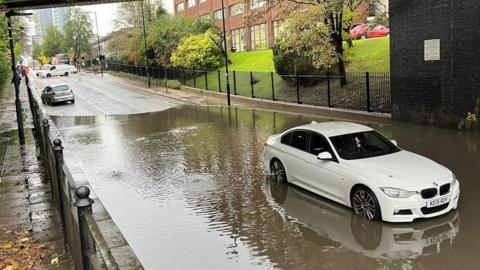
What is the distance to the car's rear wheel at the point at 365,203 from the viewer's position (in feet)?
27.9

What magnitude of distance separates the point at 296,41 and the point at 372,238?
60.9ft

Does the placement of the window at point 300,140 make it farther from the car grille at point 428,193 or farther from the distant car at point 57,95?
the distant car at point 57,95

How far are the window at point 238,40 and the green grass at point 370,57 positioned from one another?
32122mm

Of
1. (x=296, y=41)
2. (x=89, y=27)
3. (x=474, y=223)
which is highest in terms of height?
(x=89, y=27)

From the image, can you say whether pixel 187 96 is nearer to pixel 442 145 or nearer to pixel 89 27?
pixel 442 145

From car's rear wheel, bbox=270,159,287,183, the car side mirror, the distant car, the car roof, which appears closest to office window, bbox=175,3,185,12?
the distant car

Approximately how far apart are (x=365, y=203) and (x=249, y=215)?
2.05 metres

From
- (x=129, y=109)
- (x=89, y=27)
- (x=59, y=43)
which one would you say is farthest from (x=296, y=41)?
(x=59, y=43)

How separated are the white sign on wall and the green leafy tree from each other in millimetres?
29181

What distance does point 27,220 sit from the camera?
28.3 ft

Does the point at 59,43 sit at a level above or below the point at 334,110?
above

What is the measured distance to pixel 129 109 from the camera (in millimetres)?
31328

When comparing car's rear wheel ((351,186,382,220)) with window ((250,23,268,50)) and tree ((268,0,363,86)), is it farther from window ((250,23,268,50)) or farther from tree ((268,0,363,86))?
window ((250,23,268,50))

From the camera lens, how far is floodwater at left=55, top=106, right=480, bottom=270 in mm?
7262
